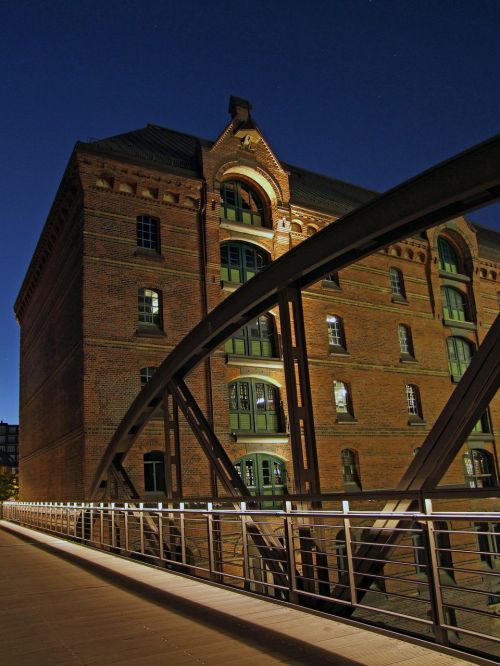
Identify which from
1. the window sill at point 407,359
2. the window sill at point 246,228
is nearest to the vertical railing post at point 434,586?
the window sill at point 246,228

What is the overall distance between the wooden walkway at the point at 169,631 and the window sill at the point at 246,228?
15275 millimetres

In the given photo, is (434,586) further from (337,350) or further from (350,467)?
(337,350)

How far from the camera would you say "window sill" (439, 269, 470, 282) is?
26.6m

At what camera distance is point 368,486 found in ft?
70.4

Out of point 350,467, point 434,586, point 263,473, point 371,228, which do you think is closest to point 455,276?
point 350,467

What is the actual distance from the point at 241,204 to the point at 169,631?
61.8 ft

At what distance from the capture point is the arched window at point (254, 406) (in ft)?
65.1

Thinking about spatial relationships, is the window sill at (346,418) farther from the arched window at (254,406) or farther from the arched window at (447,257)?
Answer: the arched window at (447,257)

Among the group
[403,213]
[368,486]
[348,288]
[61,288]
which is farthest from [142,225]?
[403,213]

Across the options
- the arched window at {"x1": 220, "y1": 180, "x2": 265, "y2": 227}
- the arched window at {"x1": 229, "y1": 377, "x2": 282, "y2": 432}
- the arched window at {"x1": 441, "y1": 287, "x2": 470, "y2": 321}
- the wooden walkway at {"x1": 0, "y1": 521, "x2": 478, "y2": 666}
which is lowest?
the wooden walkway at {"x1": 0, "y1": 521, "x2": 478, "y2": 666}

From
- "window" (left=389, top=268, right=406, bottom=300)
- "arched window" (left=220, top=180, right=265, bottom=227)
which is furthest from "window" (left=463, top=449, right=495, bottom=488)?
"arched window" (left=220, top=180, right=265, bottom=227)

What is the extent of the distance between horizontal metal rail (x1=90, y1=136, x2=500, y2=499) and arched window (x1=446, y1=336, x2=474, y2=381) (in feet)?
62.2

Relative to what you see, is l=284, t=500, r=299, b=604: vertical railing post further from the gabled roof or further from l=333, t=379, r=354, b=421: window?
l=333, t=379, r=354, b=421: window

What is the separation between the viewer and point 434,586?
3.90 m
